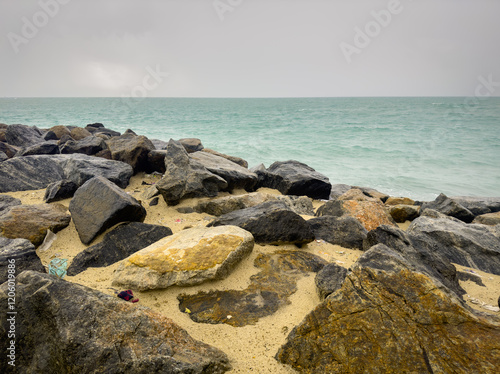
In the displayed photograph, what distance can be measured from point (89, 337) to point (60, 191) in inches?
138

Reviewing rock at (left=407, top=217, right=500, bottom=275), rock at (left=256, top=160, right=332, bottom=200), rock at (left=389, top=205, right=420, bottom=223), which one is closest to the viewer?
rock at (left=407, top=217, right=500, bottom=275)

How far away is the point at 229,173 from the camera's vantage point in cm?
549

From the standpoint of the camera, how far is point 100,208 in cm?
343

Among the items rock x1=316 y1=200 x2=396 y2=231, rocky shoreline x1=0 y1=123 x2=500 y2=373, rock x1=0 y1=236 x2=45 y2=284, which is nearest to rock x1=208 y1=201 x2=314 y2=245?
rocky shoreline x1=0 y1=123 x2=500 y2=373

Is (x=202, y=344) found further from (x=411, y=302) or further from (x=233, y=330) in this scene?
(x=411, y=302)

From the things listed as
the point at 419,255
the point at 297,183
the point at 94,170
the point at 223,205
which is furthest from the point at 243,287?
the point at 297,183

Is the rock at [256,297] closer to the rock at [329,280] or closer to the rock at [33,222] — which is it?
the rock at [329,280]

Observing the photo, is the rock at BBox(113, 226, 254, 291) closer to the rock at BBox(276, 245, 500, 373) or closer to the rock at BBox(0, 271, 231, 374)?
the rock at BBox(0, 271, 231, 374)

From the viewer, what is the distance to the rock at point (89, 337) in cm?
155

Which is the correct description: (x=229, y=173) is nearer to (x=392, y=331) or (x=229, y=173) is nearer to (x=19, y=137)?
(x=392, y=331)

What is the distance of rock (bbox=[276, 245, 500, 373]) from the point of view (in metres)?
1.55

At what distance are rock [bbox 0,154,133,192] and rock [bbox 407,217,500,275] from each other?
4667 mm

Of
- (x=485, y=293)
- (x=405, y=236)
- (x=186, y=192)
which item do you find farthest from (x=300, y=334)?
(x=186, y=192)

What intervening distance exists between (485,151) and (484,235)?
55.1 ft
